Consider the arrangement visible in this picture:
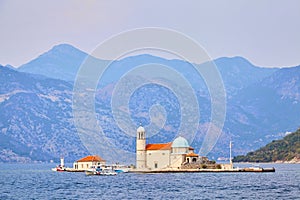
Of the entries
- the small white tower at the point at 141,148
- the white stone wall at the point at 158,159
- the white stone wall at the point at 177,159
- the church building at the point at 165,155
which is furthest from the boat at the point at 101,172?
the white stone wall at the point at 177,159

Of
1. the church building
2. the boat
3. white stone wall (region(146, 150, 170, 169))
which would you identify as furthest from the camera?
white stone wall (region(146, 150, 170, 169))

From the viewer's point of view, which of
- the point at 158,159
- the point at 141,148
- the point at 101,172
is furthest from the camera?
the point at 141,148

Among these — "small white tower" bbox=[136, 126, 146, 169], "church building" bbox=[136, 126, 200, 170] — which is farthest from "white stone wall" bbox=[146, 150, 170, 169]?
"small white tower" bbox=[136, 126, 146, 169]

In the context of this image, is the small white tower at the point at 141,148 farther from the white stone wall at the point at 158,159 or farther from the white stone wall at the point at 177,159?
the white stone wall at the point at 177,159

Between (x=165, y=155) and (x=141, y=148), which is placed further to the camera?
(x=141, y=148)

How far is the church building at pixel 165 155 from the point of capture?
643ft

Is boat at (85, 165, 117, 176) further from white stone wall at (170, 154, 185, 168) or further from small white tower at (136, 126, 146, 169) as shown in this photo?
white stone wall at (170, 154, 185, 168)

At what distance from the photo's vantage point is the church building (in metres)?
196

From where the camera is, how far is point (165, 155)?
7736 inches

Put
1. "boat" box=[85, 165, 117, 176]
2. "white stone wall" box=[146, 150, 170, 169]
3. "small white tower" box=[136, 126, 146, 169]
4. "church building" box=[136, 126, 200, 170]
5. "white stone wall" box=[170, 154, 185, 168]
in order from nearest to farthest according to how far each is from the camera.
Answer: "boat" box=[85, 165, 117, 176] < "white stone wall" box=[170, 154, 185, 168] < "church building" box=[136, 126, 200, 170] < "white stone wall" box=[146, 150, 170, 169] < "small white tower" box=[136, 126, 146, 169]

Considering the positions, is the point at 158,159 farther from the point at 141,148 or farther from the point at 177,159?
the point at 141,148

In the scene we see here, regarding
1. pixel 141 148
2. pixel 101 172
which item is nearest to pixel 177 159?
pixel 141 148

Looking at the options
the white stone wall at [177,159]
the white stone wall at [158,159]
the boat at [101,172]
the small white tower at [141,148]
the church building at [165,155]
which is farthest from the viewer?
the small white tower at [141,148]

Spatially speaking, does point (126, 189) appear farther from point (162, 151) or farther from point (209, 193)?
point (162, 151)
